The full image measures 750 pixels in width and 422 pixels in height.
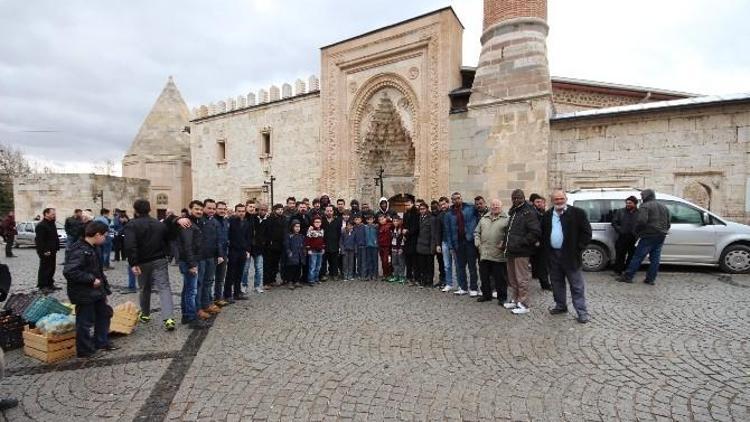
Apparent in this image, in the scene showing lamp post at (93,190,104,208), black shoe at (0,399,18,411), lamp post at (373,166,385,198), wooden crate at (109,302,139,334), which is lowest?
black shoe at (0,399,18,411)

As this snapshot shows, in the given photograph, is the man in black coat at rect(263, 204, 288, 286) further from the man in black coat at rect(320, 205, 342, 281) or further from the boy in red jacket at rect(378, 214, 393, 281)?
the boy in red jacket at rect(378, 214, 393, 281)

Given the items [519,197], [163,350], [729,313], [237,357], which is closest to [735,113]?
[729,313]

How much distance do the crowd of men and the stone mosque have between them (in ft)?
11.1

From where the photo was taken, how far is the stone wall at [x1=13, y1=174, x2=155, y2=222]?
22672 mm

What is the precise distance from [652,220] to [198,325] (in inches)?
313

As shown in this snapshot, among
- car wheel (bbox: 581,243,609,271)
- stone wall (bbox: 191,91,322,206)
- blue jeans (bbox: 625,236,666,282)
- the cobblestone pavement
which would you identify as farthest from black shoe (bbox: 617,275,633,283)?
stone wall (bbox: 191,91,322,206)

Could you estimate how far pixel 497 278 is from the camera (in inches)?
240

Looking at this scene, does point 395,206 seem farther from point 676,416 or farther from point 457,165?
point 676,416

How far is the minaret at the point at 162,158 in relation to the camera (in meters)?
24.2

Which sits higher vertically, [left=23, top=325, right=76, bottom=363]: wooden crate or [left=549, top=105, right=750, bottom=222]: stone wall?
[left=549, top=105, right=750, bottom=222]: stone wall

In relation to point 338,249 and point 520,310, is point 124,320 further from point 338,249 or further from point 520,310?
point 520,310

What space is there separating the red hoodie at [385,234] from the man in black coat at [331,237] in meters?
0.91

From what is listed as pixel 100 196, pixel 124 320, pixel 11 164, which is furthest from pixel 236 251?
pixel 11 164

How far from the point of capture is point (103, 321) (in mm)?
4289
